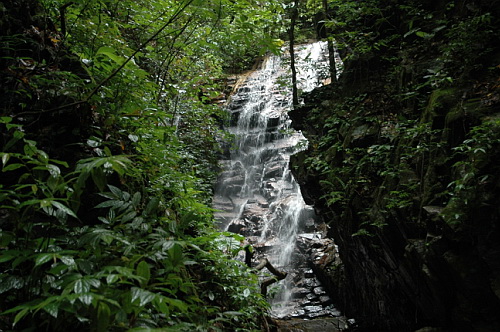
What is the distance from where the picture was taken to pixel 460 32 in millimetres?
4648

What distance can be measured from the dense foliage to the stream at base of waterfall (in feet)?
15.9

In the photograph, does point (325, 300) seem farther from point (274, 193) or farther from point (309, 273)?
point (274, 193)

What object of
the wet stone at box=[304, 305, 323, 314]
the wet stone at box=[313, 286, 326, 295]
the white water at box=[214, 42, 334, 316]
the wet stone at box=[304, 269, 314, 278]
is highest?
the white water at box=[214, 42, 334, 316]

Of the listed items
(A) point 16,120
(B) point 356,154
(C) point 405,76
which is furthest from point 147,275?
(C) point 405,76

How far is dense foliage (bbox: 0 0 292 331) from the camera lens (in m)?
1.45

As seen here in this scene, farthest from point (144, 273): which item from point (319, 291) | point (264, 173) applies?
point (264, 173)

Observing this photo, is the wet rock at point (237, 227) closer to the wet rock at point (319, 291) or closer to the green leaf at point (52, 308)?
the wet rock at point (319, 291)

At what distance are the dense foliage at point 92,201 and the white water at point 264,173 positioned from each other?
7951 mm

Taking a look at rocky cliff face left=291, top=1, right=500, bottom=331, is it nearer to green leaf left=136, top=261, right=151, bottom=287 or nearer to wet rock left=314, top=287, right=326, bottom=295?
wet rock left=314, top=287, right=326, bottom=295

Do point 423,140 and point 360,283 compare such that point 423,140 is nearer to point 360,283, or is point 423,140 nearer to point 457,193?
point 457,193

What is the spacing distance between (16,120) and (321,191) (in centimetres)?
606

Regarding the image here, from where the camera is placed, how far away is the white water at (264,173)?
471 inches

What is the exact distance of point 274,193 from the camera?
44.9 feet

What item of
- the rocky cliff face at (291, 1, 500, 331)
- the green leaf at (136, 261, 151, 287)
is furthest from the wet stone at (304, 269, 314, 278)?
the green leaf at (136, 261, 151, 287)
